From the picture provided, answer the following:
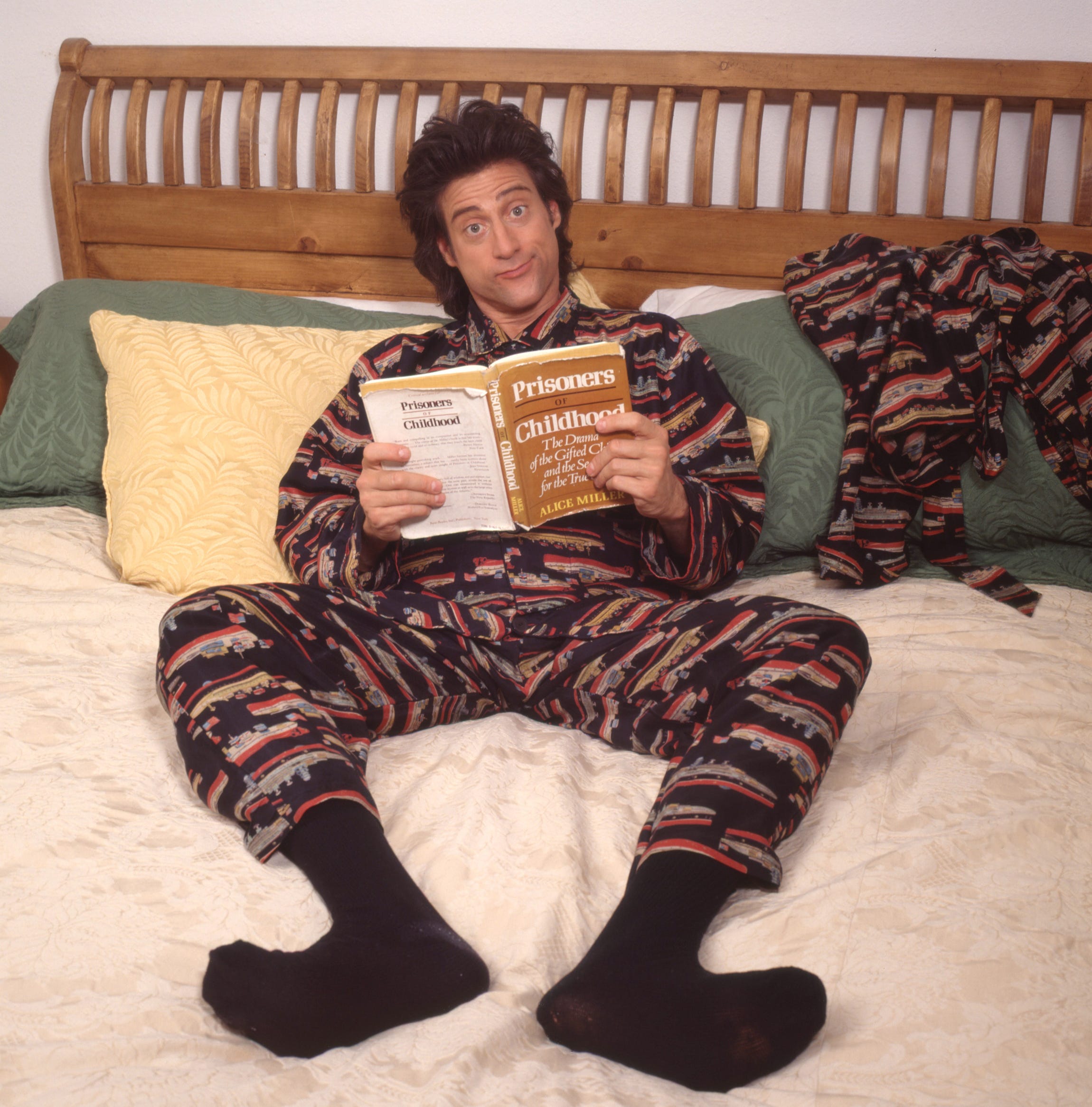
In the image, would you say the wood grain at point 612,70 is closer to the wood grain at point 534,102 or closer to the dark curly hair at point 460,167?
the wood grain at point 534,102

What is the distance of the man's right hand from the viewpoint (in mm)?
1040

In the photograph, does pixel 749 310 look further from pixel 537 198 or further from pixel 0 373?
pixel 0 373

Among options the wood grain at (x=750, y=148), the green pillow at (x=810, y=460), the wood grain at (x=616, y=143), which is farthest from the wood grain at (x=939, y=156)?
the wood grain at (x=616, y=143)

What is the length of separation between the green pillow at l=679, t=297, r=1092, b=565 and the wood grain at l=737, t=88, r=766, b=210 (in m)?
0.36

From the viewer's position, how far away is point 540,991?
69 cm

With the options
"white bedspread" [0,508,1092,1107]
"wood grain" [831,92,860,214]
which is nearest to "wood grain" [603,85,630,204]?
"wood grain" [831,92,860,214]

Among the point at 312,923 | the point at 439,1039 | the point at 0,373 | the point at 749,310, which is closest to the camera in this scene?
the point at 439,1039

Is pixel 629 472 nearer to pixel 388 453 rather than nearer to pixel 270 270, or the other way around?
pixel 388 453

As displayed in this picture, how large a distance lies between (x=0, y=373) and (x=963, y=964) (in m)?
2.08

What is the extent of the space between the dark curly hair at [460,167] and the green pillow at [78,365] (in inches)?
5.2

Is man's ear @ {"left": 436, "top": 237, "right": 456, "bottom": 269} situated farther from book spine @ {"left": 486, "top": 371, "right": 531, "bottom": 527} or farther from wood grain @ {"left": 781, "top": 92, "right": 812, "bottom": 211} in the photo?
wood grain @ {"left": 781, "top": 92, "right": 812, "bottom": 211}

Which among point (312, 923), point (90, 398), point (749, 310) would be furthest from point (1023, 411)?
point (90, 398)

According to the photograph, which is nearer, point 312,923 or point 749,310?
point 312,923

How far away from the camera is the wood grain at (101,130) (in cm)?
204
